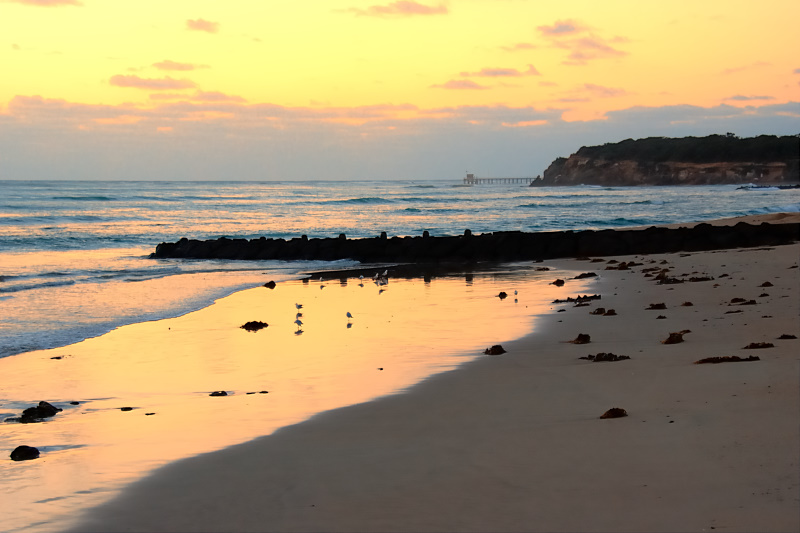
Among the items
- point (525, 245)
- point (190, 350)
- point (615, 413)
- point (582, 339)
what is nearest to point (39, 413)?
point (190, 350)

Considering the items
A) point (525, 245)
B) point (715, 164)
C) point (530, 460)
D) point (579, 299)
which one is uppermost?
point (715, 164)

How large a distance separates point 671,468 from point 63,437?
5.51 metres

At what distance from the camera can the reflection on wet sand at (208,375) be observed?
6656mm

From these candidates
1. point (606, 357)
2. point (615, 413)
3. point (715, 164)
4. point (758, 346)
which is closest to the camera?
point (615, 413)

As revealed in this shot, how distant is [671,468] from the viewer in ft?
17.8

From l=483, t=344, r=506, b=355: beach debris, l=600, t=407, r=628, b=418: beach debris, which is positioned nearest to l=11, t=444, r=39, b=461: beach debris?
l=600, t=407, r=628, b=418: beach debris

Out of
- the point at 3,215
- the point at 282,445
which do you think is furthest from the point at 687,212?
the point at 282,445

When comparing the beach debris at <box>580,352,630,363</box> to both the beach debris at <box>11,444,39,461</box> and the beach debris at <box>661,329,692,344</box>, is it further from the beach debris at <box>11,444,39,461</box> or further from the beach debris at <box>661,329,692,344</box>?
the beach debris at <box>11,444,39,461</box>

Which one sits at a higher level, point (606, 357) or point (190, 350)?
point (606, 357)

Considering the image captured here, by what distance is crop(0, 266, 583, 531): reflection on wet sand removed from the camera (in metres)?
6.66

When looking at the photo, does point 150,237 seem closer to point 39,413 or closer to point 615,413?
point 39,413

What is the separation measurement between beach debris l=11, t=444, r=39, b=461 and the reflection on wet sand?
9 centimetres

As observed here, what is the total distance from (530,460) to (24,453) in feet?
14.2

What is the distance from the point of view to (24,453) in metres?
6.92
